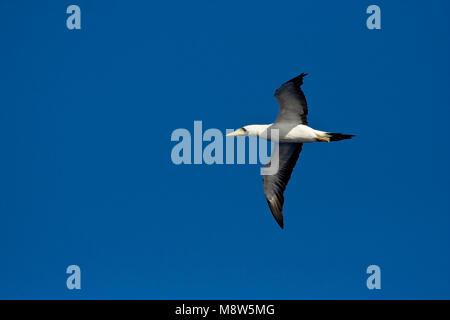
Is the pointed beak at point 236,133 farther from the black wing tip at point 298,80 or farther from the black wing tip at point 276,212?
the black wing tip at point 298,80

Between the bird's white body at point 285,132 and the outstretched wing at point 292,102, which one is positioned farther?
the bird's white body at point 285,132

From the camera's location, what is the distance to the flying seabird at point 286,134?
23.1 metres

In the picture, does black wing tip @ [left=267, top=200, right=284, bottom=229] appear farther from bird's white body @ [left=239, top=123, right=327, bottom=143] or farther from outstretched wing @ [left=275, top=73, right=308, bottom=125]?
outstretched wing @ [left=275, top=73, right=308, bottom=125]

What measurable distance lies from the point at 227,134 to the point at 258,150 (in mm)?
1615

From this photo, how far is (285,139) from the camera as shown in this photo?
24.2 metres

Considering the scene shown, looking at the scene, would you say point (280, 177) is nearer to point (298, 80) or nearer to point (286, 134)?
point (286, 134)

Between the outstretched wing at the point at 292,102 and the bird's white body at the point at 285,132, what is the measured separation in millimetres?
208

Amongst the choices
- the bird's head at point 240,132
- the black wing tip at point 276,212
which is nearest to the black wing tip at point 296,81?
the bird's head at point 240,132
